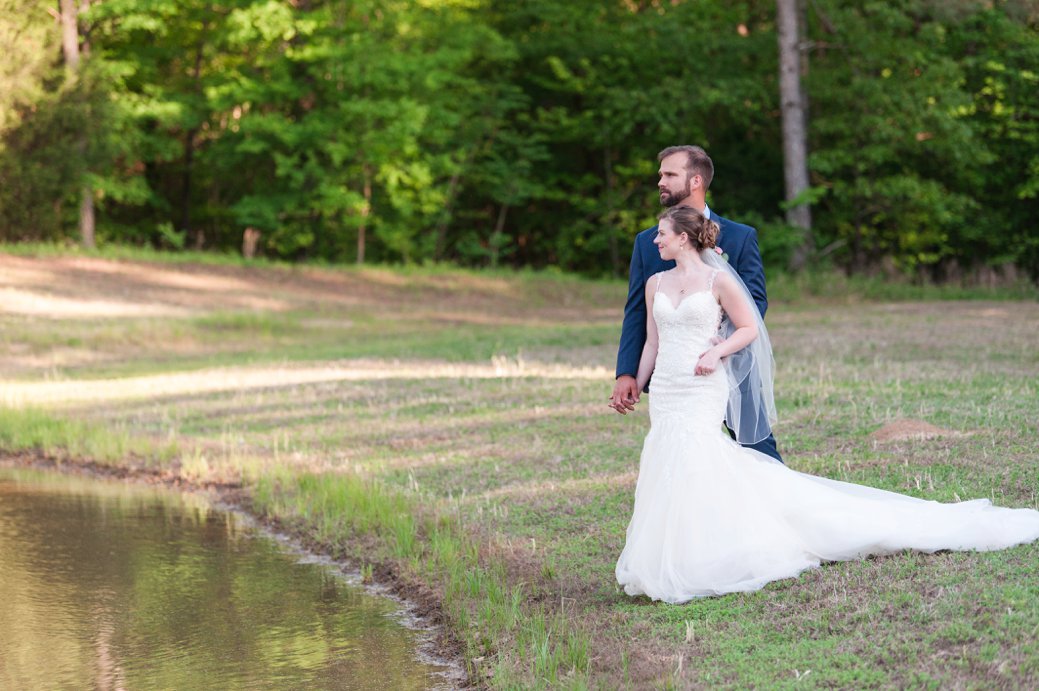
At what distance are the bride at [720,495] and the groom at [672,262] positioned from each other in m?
0.12

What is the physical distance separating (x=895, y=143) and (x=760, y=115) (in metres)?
5.00

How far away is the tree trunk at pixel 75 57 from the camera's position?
32000mm

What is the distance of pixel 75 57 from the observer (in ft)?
105

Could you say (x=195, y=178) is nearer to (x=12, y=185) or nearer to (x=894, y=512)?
(x=12, y=185)

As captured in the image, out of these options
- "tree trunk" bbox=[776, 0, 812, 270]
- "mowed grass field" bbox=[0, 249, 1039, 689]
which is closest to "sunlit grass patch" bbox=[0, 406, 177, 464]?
"mowed grass field" bbox=[0, 249, 1039, 689]

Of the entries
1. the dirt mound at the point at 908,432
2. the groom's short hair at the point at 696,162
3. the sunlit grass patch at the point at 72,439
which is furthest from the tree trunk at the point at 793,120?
the groom's short hair at the point at 696,162

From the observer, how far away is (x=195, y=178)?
41.6 meters

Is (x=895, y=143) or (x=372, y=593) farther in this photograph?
(x=895, y=143)

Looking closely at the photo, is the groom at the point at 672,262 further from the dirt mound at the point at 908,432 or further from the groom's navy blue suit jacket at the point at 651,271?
the dirt mound at the point at 908,432

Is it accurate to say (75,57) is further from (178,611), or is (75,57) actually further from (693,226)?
(693,226)

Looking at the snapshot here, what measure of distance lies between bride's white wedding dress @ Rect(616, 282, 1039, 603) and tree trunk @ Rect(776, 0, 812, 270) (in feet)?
90.0

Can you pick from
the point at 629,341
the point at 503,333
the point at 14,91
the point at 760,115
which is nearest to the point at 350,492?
the point at 629,341

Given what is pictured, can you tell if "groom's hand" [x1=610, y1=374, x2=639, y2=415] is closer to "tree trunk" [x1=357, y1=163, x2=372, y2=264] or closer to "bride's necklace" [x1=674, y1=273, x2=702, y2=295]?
"bride's necklace" [x1=674, y1=273, x2=702, y2=295]

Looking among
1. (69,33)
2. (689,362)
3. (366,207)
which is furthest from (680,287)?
(366,207)
